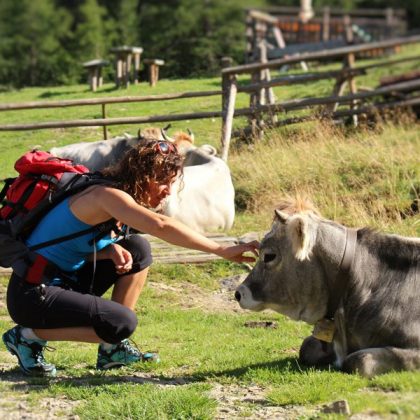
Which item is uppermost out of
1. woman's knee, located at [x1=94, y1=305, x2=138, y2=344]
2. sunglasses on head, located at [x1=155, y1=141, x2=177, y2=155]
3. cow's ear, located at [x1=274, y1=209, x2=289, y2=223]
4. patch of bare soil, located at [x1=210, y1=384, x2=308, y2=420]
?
sunglasses on head, located at [x1=155, y1=141, x2=177, y2=155]

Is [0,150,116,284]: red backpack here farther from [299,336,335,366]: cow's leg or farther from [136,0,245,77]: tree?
[136,0,245,77]: tree

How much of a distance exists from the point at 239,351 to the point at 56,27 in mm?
34488

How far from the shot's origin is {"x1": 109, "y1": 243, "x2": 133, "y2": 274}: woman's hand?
6055 mm

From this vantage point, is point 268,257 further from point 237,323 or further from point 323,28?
point 323,28

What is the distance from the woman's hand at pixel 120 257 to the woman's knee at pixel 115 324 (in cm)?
25

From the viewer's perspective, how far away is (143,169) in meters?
5.82

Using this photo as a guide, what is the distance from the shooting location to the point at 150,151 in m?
5.87

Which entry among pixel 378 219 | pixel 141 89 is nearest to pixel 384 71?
pixel 141 89

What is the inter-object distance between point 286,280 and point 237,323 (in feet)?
7.26

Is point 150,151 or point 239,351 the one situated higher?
point 150,151

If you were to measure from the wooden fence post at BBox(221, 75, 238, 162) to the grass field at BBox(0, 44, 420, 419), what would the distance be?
227 millimetres

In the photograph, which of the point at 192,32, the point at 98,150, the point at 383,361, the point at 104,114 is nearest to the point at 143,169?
the point at 383,361

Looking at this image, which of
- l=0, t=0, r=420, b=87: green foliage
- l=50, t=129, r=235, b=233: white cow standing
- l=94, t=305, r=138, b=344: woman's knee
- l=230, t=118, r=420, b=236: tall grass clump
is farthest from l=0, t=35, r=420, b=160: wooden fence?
l=0, t=0, r=420, b=87: green foliage

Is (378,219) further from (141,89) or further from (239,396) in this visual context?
(141,89)
